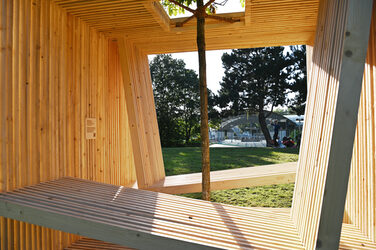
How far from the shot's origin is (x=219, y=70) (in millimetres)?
16828

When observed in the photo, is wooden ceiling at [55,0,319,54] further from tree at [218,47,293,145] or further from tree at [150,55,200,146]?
tree at [218,47,293,145]

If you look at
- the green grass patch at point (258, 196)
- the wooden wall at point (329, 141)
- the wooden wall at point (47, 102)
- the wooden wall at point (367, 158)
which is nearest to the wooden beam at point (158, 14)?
the wooden wall at point (47, 102)

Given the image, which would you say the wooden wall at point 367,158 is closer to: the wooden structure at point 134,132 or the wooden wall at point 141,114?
the wooden structure at point 134,132

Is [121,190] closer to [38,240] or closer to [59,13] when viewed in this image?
[38,240]

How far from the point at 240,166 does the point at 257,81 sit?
25.2 ft

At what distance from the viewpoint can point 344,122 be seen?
1.85m

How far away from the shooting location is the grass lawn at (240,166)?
606 cm

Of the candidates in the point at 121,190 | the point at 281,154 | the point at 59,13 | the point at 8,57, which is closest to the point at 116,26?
the point at 59,13

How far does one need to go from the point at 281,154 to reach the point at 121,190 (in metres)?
10.1

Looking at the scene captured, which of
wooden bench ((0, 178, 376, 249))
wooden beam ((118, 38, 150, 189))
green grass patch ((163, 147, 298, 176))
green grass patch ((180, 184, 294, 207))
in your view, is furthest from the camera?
green grass patch ((163, 147, 298, 176))

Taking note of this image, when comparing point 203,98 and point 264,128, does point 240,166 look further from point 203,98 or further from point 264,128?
point 203,98

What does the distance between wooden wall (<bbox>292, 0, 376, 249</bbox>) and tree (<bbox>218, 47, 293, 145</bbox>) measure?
42.8 feet

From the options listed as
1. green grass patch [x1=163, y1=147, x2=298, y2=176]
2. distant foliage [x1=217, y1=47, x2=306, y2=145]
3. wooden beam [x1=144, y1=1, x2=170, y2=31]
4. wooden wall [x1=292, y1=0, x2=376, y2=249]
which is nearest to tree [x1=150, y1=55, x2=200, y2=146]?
distant foliage [x1=217, y1=47, x2=306, y2=145]

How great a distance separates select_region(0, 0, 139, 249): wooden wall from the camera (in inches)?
106
